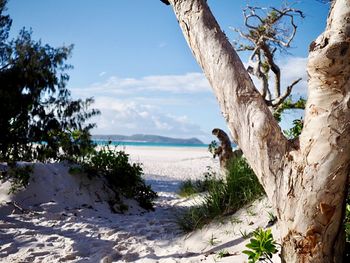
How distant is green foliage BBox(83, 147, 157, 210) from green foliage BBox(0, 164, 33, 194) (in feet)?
4.71

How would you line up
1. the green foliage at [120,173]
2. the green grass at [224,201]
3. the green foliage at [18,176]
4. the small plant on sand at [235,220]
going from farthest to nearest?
the green foliage at [120,173] → the green foliage at [18,176] → the green grass at [224,201] → the small plant on sand at [235,220]

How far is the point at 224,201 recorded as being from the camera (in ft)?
18.2

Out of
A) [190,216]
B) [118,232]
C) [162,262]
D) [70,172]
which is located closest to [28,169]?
[70,172]

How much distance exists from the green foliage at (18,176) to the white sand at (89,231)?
0.14m

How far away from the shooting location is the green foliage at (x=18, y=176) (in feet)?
22.7

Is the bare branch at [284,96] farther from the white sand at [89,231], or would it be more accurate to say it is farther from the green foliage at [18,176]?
the green foliage at [18,176]

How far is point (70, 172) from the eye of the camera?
7.96m

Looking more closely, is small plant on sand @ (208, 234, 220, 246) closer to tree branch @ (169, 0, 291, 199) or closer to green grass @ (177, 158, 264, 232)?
green grass @ (177, 158, 264, 232)

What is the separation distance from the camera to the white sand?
4348mm

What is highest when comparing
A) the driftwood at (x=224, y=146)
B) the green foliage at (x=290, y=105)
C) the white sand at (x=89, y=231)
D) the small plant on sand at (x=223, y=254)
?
the green foliage at (x=290, y=105)

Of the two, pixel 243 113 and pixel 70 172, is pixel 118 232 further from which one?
pixel 243 113

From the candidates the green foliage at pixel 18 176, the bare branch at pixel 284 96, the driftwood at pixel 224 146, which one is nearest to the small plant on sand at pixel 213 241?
the green foliage at pixel 18 176

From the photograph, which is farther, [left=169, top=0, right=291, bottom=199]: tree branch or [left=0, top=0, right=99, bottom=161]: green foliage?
[left=0, top=0, right=99, bottom=161]: green foliage

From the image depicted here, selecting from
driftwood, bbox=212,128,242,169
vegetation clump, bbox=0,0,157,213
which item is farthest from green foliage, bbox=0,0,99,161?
driftwood, bbox=212,128,242,169
